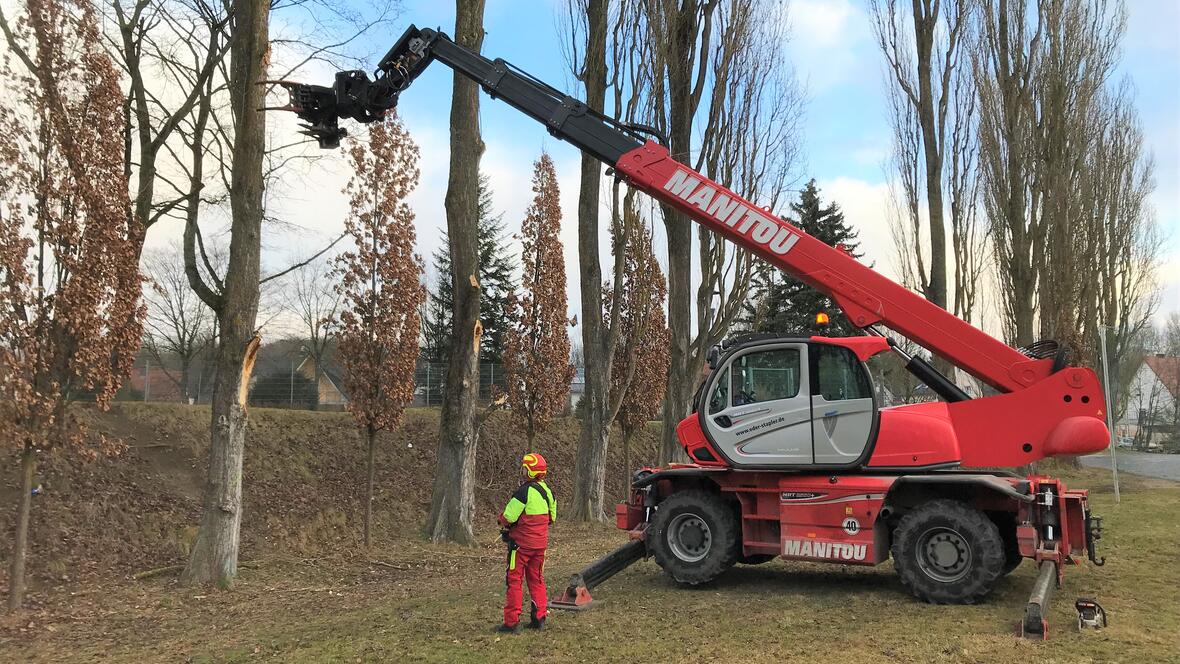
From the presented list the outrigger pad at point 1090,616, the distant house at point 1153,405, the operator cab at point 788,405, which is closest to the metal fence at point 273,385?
the operator cab at point 788,405

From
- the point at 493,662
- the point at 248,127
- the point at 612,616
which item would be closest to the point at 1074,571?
the point at 612,616

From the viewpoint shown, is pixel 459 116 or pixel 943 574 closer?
pixel 943 574

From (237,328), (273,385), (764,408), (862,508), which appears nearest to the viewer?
(862,508)

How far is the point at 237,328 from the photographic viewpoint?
9820 mm

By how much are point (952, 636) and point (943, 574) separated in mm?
1452

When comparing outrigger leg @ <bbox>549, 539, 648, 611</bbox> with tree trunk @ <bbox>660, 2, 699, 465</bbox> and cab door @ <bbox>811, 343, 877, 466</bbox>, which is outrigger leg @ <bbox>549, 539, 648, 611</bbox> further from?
tree trunk @ <bbox>660, 2, 699, 465</bbox>

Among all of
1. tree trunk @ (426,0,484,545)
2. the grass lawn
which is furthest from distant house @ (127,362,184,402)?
the grass lawn

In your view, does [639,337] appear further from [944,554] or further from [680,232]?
[944,554]

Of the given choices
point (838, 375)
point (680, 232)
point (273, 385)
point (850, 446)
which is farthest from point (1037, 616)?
point (273, 385)

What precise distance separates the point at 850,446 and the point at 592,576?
9.79 feet

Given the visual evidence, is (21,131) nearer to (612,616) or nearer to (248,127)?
(248,127)

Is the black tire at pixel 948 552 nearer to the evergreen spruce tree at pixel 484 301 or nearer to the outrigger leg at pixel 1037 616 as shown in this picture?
the outrigger leg at pixel 1037 616

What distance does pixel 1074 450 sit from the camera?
777cm

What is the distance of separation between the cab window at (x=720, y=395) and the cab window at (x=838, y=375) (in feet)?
3.11
